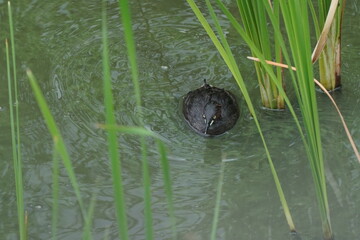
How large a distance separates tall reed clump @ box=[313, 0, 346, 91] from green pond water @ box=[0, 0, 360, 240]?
13cm

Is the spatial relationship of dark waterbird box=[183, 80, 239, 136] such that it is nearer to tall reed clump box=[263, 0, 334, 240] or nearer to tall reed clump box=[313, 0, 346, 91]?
tall reed clump box=[313, 0, 346, 91]

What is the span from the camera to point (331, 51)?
4.52 meters

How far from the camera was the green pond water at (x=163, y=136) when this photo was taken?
3.83 metres

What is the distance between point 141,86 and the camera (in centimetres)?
494

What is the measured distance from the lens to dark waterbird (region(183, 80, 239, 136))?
4652 millimetres

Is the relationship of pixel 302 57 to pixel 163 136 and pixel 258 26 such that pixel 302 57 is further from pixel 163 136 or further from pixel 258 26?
pixel 163 136

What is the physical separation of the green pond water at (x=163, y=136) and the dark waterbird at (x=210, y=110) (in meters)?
0.06

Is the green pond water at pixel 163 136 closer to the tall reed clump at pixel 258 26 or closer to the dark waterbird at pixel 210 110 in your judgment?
the dark waterbird at pixel 210 110

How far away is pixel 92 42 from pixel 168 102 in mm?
854

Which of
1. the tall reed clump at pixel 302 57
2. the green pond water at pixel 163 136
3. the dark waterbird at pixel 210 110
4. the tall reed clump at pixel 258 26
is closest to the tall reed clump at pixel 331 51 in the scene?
the green pond water at pixel 163 136

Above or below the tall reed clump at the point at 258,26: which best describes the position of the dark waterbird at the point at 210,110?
below

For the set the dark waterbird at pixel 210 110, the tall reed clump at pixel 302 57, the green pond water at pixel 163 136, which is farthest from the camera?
the dark waterbird at pixel 210 110

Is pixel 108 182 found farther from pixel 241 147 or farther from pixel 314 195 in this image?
pixel 314 195

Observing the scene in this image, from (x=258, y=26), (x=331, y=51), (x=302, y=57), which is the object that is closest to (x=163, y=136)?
(x=258, y=26)
